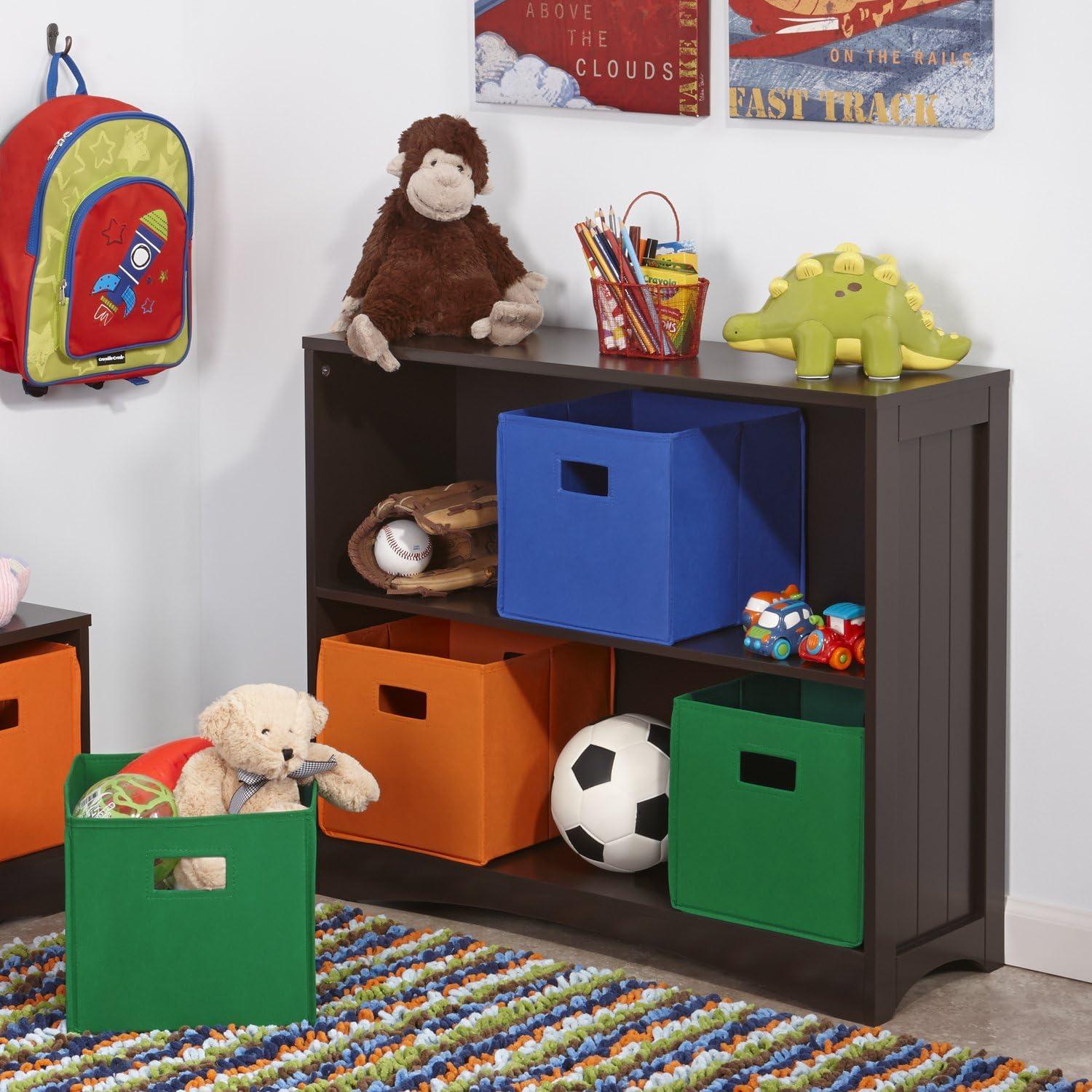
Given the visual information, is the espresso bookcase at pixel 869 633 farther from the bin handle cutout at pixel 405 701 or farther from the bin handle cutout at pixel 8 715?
the bin handle cutout at pixel 8 715

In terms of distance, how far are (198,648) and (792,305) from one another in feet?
4.66

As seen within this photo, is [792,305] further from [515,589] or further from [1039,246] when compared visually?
[515,589]

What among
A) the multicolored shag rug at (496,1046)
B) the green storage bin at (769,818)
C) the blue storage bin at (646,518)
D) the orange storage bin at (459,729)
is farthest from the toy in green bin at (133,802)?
the green storage bin at (769,818)

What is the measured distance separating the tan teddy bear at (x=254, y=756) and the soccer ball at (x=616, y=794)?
1.10 ft

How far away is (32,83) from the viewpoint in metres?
2.81

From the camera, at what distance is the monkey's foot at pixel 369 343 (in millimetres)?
2539

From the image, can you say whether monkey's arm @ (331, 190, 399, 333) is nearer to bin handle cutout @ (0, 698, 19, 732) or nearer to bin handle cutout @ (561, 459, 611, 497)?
bin handle cutout @ (561, 459, 611, 497)

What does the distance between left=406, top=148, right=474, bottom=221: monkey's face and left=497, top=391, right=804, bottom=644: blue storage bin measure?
33 cm

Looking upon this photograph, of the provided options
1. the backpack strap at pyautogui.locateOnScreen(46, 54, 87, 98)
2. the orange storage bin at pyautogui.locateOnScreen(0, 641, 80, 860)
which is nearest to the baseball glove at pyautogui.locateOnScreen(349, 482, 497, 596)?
the orange storage bin at pyautogui.locateOnScreen(0, 641, 80, 860)

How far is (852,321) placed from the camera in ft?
7.47

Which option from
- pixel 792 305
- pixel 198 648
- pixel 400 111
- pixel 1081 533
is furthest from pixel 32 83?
pixel 1081 533

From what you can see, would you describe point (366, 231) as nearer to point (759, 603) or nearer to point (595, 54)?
point (595, 54)

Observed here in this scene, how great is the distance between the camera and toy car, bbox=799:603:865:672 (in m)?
2.28

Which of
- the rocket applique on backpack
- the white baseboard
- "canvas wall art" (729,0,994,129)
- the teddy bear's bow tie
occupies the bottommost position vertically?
the white baseboard
